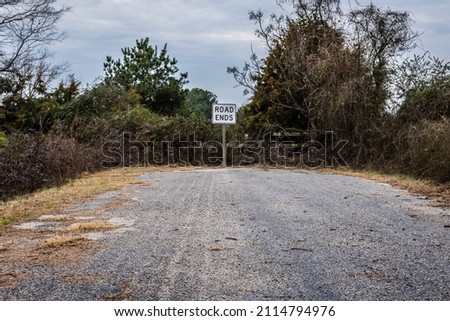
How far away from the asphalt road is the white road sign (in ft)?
36.4

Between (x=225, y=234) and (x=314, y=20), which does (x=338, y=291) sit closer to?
(x=225, y=234)

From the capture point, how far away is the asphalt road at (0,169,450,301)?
12.1ft

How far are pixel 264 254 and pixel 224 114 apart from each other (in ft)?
48.9

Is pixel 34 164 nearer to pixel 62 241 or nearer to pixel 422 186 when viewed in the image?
pixel 62 241

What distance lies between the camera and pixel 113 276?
4078 mm

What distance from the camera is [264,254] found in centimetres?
474

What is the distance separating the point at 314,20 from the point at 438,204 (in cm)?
1404

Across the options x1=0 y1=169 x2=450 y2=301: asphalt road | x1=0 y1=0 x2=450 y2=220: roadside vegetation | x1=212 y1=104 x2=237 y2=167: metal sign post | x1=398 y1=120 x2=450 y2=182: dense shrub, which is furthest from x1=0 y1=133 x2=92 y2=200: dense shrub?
x1=398 y1=120 x2=450 y2=182: dense shrub

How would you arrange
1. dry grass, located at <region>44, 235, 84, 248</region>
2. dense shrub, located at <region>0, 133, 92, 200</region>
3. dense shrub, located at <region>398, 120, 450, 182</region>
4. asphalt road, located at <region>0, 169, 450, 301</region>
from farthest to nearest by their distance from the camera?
dense shrub, located at <region>0, 133, 92, 200</region> → dense shrub, located at <region>398, 120, 450, 182</region> → dry grass, located at <region>44, 235, 84, 248</region> → asphalt road, located at <region>0, 169, 450, 301</region>

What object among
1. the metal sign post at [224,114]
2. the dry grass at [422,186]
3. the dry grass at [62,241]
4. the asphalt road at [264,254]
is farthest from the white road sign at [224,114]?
the dry grass at [62,241]

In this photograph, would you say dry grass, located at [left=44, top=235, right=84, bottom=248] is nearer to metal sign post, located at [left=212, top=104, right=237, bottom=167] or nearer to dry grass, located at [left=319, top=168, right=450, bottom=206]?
dry grass, located at [left=319, top=168, right=450, bottom=206]

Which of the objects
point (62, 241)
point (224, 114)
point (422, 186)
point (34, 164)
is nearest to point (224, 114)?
point (224, 114)

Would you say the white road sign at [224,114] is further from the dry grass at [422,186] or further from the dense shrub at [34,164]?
the dry grass at [422,186]
